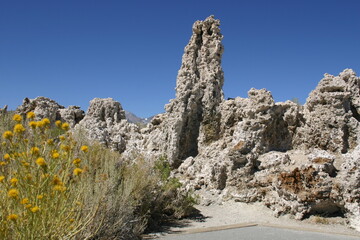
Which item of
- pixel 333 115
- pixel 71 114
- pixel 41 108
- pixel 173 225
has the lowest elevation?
pixel 173 225

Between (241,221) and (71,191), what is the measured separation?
22.9 ft

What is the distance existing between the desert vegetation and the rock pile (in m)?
2.24

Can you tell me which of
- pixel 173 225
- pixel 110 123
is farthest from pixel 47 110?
pixel 173 225

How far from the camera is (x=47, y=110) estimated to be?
1375 cm

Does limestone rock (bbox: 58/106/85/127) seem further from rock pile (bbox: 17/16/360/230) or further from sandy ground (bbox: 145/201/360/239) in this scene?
sandy ground (bbox: 145/201/360/239)

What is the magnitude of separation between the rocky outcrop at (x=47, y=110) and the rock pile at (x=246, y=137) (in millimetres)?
43

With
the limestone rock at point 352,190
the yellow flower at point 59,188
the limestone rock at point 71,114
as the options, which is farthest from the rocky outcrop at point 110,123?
the yellow flower at point 59,188

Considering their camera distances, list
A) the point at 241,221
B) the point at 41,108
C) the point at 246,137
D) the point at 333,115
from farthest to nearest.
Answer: the point at 41,108, the point at 246,137, the point at 333,115, the point at 241,221

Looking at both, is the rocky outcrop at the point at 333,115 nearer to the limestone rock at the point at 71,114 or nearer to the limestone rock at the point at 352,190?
the limestone rock at the point at 352,190

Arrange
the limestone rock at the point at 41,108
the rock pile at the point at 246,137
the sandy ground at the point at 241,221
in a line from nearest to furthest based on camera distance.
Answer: the sandy ground at the point at 241,221, the rock pile at the point at 246,137, the limestone rock at the point at 41,108

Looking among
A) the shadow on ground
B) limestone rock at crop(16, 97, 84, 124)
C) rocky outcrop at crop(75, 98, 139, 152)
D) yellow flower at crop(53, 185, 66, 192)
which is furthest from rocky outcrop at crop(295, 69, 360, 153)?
yellow flower at crop(53, 185, 66, 192)

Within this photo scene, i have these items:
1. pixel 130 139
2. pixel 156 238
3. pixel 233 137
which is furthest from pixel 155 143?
pixel 156 238

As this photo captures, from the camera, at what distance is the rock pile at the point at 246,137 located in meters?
8.84

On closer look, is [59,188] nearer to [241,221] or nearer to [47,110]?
[241,221]
